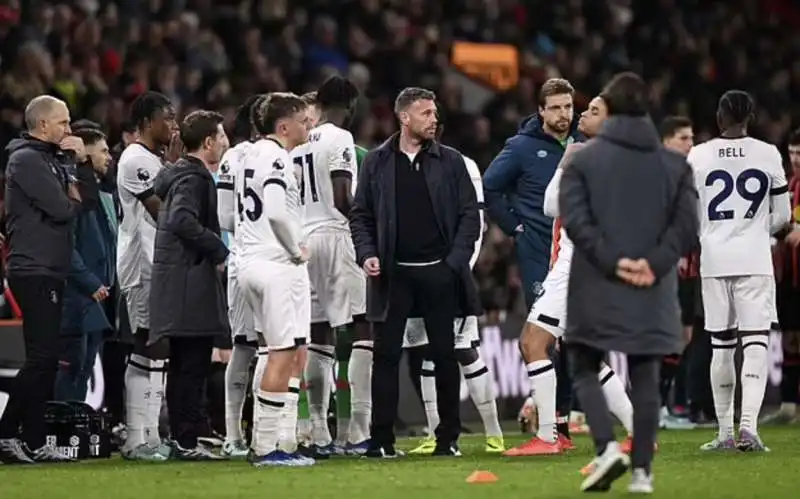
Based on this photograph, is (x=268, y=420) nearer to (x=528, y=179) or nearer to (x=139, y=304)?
(x=139, y=304)

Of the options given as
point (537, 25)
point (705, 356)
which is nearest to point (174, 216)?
point (705, 356)

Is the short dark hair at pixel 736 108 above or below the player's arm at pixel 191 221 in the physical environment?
above

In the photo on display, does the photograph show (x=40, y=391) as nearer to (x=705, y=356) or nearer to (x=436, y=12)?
(x=705, y=356)

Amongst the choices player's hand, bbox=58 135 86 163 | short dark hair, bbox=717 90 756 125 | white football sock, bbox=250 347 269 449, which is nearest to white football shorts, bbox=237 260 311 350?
white football sock, bbox=250 347 269 449

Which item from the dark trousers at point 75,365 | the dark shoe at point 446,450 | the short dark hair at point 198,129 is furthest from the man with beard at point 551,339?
the dark trousers at point 75,365

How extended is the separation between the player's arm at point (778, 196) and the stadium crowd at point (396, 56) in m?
4.69

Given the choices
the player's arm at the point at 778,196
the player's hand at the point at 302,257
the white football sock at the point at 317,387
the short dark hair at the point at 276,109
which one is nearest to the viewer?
the player's hand at the point at 302,257

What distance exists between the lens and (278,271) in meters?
11.3

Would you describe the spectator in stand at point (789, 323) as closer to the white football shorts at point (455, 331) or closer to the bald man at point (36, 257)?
the white football shorts at point (455, 331)

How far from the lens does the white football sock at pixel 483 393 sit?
12.7 metres

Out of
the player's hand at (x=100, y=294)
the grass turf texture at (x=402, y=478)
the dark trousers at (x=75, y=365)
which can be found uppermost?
the player's hand at (x=100, y=294)

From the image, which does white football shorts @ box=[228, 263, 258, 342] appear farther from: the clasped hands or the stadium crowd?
the clasped hands

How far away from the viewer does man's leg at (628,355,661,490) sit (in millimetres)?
9172

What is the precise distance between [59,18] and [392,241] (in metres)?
9.20
